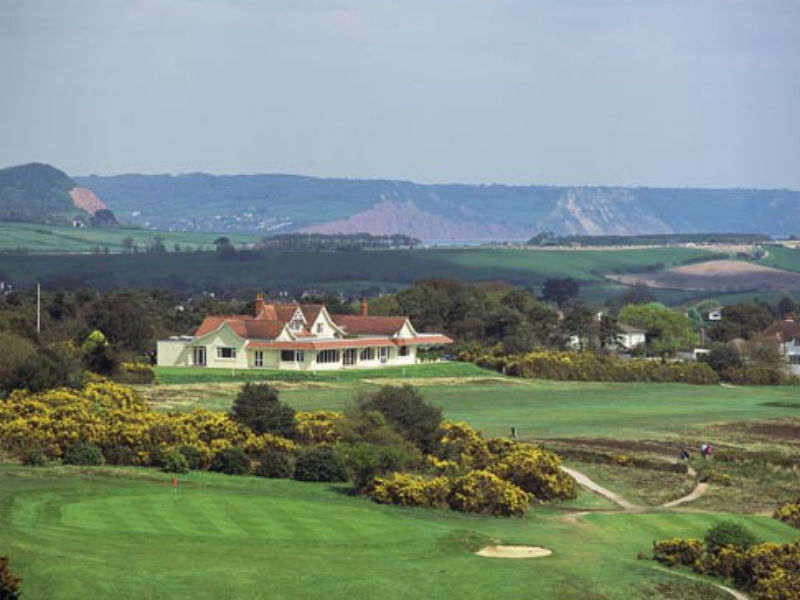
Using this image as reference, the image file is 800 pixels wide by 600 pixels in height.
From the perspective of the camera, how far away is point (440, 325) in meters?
123

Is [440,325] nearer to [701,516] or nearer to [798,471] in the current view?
[798,471]

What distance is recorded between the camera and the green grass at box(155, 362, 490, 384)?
89375 mm

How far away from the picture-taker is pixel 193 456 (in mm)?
53969

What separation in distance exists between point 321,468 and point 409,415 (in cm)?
682

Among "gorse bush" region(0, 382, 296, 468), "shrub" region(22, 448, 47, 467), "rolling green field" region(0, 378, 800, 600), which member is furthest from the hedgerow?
"shrub" region(22, 448, 47, 467)

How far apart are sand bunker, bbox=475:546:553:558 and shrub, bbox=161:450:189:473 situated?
1385cm

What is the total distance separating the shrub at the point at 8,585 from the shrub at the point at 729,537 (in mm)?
16779

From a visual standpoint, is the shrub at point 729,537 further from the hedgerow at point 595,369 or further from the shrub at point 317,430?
the hedgerow at point 595,369

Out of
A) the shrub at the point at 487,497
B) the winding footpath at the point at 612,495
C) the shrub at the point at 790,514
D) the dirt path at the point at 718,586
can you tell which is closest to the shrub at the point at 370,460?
the shrub at the point at 487,497

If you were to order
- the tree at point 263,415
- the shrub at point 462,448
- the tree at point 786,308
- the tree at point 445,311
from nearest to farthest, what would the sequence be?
the shrub at point 462,448
the tree at point 263,415
the tree at point 445,311
the tree at point 786,308

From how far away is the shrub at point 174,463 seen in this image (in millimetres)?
52469

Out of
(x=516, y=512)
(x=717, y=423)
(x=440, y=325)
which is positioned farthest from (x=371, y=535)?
(x=440, y=325)

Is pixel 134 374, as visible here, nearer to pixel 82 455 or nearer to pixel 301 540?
pixel 82 455

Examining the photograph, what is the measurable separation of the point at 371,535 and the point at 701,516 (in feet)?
35.1
